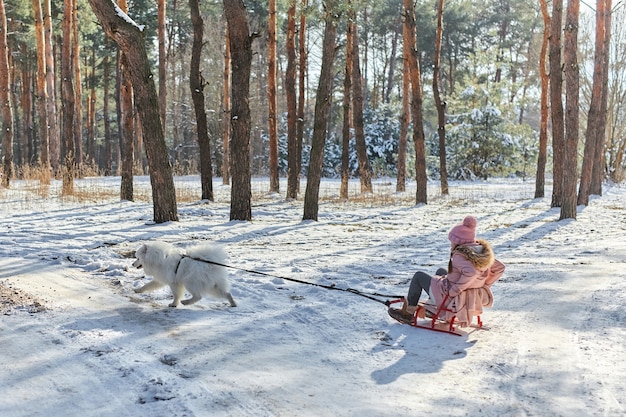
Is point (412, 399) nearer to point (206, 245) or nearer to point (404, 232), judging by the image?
point (206, 245)

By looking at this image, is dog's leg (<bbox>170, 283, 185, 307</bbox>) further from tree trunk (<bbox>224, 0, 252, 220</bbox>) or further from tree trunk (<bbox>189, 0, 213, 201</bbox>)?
tree trunk (<bbox>189, 0, 213, 201</bbox>)

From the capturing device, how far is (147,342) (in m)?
4.45

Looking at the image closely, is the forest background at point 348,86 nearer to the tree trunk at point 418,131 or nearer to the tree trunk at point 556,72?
the tree trunk at point 418,131

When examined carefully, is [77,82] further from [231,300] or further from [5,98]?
[231,300]

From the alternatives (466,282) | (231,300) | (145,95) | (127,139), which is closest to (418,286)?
(466,282)

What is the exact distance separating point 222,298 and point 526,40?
44.3 meters

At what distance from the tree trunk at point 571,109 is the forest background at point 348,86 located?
234 inches

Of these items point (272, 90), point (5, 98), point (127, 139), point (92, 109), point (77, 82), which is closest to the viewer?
point (127, 139)

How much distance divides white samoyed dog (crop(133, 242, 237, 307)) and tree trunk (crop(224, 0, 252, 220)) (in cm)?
637

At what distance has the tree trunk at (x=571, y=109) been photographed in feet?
43.3

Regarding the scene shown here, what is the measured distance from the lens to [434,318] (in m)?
5.04

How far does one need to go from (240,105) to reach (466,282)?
800 centimetres

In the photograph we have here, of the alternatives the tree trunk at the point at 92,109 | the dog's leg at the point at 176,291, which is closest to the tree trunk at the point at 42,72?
the tree trunk at the point at 92,109

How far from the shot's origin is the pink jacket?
16.0 ft
